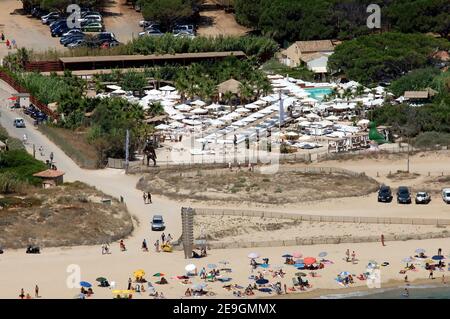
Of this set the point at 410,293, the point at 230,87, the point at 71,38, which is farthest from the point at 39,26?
the point at 410,293

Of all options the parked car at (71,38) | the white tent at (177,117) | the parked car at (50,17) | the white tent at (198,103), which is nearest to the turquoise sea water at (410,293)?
the white tent at (177,117)

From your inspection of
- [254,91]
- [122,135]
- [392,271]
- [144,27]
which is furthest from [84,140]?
[144,27]

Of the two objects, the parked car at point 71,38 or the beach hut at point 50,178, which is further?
the parked car at point 71,38

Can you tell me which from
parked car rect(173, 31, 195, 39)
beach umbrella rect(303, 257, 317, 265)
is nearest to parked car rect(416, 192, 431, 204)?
beach umbrella rect(303, 257, 317, 265)

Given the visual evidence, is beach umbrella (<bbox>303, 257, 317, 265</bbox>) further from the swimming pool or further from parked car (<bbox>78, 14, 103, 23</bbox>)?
parked car (<bbox>78, 14, 103, 23</bbox>)

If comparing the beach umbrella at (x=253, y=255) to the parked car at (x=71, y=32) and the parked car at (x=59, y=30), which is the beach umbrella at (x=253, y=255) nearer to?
the parked car at (x=71, y=32)

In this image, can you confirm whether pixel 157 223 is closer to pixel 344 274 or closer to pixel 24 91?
pixel 344 274

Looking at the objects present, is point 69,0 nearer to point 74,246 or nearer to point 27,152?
point 27,152
